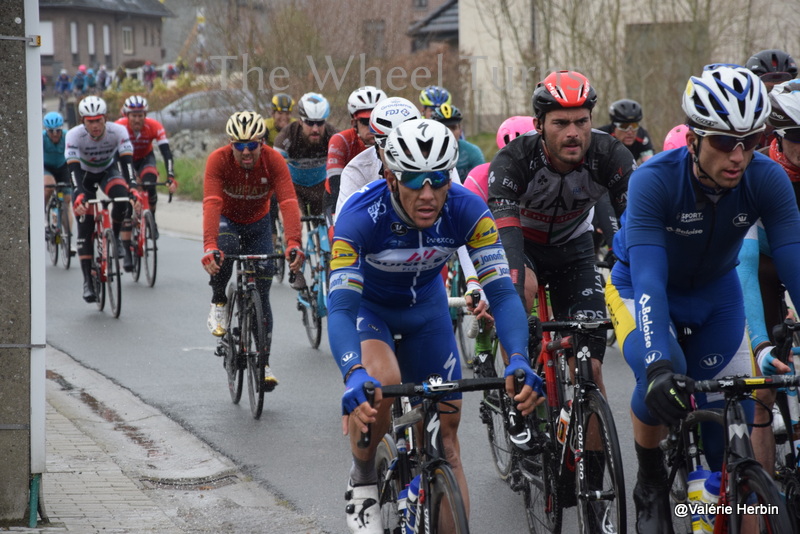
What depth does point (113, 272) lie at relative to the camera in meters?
12.3

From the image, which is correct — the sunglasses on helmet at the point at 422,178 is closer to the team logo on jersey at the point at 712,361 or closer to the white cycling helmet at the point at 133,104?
the team logo on jersey at the point at 712,361

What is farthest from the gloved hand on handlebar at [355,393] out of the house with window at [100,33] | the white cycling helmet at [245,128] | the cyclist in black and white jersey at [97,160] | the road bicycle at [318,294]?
the house with window at [100,33]

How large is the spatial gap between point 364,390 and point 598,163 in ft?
7.54

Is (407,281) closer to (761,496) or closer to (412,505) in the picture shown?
(412,505)

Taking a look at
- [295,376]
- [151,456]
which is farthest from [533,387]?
[295,376]

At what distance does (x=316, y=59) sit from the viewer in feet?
76.9

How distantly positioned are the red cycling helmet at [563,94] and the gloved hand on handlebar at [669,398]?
1.94m

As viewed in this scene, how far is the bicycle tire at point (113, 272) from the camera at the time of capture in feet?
39.7

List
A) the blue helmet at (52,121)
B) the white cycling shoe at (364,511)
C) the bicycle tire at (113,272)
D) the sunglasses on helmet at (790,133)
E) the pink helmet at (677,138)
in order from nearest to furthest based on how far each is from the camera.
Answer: the white cycling shoe at (364,511) < the sunglasses on helmet at (790,133) < the pink helmet at (677,138) < the bicycle tire at (113,272) < the blue helmet at (52,121)

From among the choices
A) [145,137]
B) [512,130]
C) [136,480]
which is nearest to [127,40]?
[145,137]

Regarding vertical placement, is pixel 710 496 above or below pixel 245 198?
below

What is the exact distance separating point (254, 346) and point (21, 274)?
125 inches

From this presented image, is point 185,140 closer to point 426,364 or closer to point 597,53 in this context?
point 597,53

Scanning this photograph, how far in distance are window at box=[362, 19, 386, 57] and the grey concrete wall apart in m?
19.2
